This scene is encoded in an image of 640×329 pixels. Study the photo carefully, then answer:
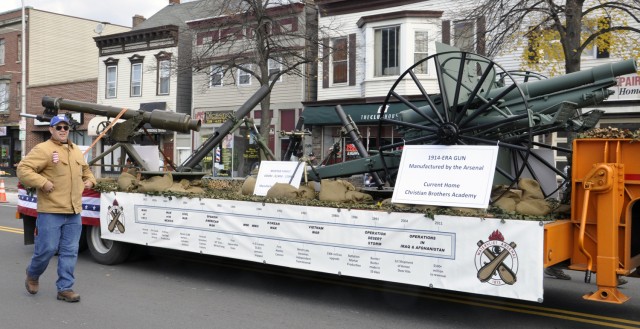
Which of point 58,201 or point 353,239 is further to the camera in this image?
point 58,201

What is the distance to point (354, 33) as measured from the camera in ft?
78.5

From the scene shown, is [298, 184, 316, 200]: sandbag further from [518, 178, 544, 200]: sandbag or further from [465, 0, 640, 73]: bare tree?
[465, 0, 640, 73]: bare tree

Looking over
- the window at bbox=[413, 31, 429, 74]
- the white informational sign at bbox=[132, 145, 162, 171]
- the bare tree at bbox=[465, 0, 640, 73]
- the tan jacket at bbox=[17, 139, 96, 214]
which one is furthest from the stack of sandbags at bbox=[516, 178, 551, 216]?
the window at bbox=[413, 31, 429, 74]

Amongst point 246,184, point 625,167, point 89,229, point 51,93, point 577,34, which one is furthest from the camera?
point 51,93

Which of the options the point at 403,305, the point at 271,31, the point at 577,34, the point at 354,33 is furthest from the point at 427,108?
the point at 354,33

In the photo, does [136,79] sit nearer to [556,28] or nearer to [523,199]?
[556,28]

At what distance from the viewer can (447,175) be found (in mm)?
5945

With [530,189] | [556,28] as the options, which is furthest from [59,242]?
[556,28]

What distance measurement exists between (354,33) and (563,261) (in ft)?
63.5

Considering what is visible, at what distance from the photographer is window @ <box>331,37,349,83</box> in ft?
78.7

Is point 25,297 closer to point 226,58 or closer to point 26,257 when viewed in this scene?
point 26,257

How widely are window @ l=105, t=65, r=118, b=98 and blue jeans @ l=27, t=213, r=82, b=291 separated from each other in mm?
28139

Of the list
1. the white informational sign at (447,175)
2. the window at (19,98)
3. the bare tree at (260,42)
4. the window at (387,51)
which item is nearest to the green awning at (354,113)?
the window at (387,51)

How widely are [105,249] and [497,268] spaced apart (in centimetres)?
577
